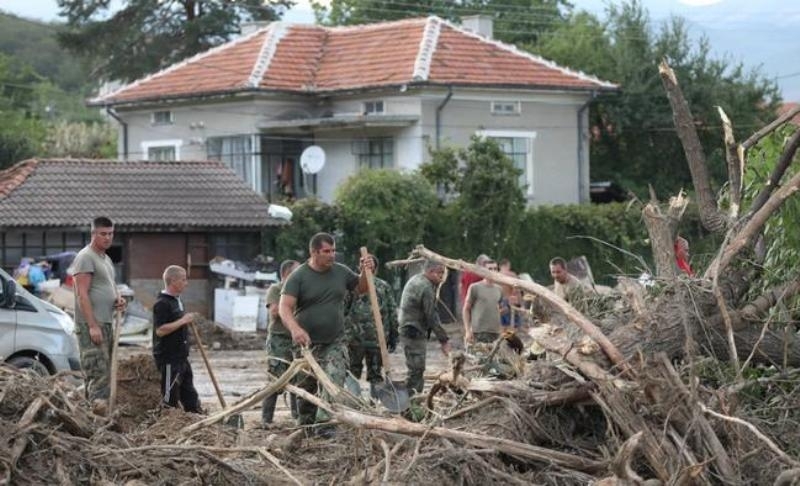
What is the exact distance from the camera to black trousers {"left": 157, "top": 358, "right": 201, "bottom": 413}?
14.0 metres

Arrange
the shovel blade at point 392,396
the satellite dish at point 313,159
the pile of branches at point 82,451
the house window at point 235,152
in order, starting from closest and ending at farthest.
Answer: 1. the pile of branches at point 82,451
2. the shovel blade at point 392,396
3. the satellite dish at point 313,159
4. the house window at point 235,152

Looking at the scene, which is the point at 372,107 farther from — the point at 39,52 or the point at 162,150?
the point at 39,52

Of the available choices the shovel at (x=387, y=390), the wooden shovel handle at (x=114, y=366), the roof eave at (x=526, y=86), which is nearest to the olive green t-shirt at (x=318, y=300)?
the shovel at (x=387, y=390)

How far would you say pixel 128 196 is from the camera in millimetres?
32719

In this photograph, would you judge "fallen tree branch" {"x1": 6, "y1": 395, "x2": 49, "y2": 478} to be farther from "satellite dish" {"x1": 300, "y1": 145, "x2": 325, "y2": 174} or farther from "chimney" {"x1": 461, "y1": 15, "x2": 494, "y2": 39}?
"chimney" {"x1": 461, "y1": 15, "x2": 494, "y2": 39}

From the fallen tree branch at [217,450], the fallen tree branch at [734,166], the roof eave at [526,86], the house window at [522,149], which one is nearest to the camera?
the fallen tree branch at [217,450]

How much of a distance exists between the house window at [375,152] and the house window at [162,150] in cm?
561

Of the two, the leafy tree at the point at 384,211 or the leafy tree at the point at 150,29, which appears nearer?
the leafy tree at the point at 384,211

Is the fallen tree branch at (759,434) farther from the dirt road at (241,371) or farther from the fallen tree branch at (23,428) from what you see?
the dirt road at (241,371)

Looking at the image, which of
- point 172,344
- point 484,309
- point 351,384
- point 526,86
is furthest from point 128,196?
point 351,384

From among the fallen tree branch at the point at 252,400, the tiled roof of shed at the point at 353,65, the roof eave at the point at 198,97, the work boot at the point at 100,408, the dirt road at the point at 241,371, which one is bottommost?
the dirt road at the point at 241,371

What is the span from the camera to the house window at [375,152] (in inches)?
1553

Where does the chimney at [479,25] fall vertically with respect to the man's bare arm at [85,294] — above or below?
above

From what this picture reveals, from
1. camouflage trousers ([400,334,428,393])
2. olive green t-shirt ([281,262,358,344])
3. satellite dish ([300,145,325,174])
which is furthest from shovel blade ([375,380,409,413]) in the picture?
satellite dish ([300,145,325,174])
